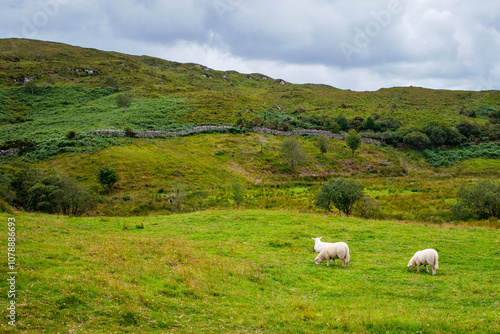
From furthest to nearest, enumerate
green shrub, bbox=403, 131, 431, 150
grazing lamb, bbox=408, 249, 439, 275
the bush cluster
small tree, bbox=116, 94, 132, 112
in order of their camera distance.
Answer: small tree, bbox=116, 94, 132, 112 < green shrub, bbox=403, 131, 431, 150 < the bush cluster < grazing lamb, bbox=408, 249, 439, 275

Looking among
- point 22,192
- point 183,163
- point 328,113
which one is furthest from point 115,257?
point 328,113

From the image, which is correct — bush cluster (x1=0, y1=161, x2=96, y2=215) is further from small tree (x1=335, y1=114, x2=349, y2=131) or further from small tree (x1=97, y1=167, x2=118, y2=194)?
small tree (x1=335, y1=114, x2=349, y2=131)

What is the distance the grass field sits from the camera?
8.11 metres

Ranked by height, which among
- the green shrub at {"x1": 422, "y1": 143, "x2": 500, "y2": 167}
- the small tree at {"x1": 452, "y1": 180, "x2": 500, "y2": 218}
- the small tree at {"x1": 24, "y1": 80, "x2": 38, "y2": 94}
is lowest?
the small tree at {"x1": 452, "y1": 180, "x2": 500, "y2": 218}

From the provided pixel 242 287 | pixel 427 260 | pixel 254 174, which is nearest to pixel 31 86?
pixel 254 174

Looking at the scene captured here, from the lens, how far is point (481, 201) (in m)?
29.6

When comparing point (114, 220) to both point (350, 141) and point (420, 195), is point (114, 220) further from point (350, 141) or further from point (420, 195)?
point (350, 141)

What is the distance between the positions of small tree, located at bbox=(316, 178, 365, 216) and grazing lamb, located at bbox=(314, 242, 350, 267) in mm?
17416

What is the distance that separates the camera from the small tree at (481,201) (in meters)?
29.0

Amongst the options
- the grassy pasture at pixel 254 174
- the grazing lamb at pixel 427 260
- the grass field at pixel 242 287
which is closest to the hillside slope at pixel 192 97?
the grassy pasture at pixel 254 174

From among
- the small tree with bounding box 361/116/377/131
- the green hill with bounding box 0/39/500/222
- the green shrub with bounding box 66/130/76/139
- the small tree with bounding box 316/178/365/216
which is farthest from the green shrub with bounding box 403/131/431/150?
the green shrub with bounding box 66/130/76/139

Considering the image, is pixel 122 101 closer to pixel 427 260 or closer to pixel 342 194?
pixel 342 194

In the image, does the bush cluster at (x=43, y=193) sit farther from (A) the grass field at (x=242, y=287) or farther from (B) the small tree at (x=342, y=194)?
(B) the small tree at (x=342, y=194)

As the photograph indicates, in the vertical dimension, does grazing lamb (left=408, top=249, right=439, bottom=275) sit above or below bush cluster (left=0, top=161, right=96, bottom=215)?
above
